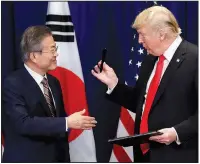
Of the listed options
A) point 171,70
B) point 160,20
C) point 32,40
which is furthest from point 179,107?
point 32,40

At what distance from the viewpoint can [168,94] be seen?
84.2 inches

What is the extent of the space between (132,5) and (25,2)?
0.67m

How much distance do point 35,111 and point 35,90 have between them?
108mm

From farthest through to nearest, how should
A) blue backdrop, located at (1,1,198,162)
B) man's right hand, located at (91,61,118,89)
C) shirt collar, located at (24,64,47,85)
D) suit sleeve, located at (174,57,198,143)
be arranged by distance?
1. blue backdrop, located at (1,1,198,162)
2. man's right hand, located at (91,61,118,89)
3. shirt collar, located at (24,64,47,85)
4. suit sleeve, located at (174,57,198,143)

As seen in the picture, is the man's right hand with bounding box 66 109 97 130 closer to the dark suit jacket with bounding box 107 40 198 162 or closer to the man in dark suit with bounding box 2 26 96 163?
the man in dark suit with bounding box 2 26 96 163

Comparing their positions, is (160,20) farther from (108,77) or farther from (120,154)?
(120,154)

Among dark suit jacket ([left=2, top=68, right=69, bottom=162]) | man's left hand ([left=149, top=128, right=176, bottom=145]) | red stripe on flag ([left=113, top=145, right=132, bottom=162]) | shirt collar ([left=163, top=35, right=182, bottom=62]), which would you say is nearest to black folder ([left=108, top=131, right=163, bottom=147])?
man's left hand ([left=149, top=128, right=176, bottom=145])

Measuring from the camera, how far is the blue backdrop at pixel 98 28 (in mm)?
2697

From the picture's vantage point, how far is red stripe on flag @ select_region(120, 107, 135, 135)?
9.25 feet

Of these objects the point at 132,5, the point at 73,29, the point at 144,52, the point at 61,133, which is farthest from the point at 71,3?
the point at 61,133

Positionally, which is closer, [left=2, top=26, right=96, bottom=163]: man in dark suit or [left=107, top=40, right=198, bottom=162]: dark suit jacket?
[left=107, top=40, right=198, bottom=162]: dark suit jacket

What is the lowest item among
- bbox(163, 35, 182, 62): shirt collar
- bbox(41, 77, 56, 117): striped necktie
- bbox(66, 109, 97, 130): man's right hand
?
bbox(66, 109, 97, 130): man's right hand

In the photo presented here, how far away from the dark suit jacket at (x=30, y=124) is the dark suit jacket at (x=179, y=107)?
483 millimetres

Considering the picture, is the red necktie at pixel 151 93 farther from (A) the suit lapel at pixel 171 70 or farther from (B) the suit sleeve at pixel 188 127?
(B) the suit sleeve at pixel 188 127
